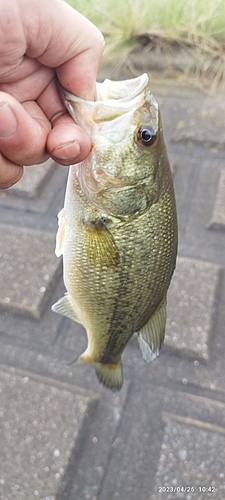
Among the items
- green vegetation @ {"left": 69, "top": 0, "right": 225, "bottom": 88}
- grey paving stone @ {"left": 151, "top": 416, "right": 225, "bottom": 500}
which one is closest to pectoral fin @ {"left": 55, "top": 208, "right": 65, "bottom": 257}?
grey paving stone @ {"left": 151, "top": 416, "right": 225, "bottom": 500}

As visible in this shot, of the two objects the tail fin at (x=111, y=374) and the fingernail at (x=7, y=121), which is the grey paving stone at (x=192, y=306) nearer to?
the tail fin at (x=111, y=374)

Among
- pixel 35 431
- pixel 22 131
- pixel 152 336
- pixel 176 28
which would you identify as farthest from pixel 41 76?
pixel 176 28

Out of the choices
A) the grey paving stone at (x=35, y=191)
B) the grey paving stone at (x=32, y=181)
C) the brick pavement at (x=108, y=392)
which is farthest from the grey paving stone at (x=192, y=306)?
the grey paving stone at (x=32, y=181)

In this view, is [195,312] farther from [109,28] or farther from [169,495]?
[109,28]

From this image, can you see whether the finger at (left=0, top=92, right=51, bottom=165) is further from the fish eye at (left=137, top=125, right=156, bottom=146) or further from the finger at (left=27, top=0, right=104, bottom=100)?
the fish eye at (left=137, top=125, right=156, bottom=146)

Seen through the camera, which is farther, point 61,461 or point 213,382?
point 213,382

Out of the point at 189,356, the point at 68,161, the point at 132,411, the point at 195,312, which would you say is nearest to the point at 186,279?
the point at 195,312

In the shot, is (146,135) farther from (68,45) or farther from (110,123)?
(68,45)
